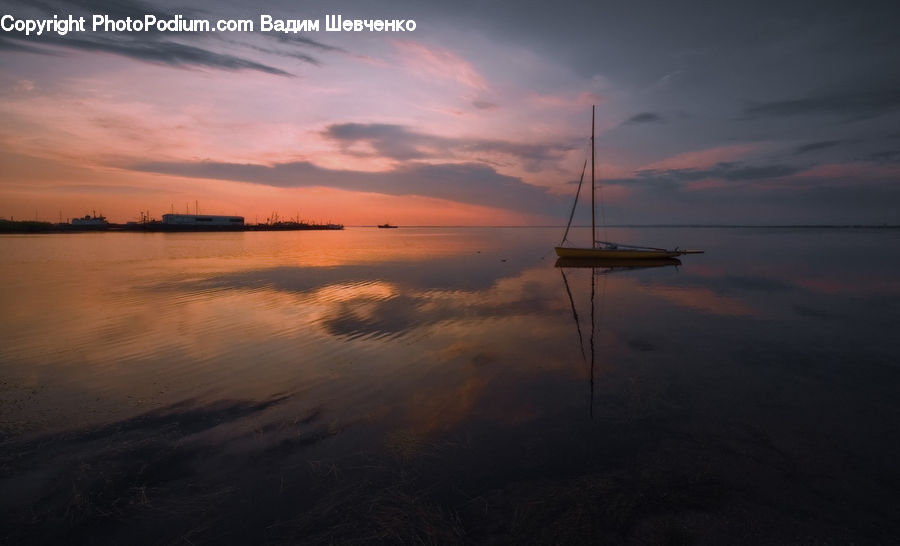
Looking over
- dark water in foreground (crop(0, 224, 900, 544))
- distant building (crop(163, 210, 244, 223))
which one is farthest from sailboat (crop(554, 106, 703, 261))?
distant building (crop(163, 210, 244, 223))

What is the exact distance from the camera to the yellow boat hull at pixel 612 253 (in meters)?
47.5

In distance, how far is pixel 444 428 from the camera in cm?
945

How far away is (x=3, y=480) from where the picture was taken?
7.29m

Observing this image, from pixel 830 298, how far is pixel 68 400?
41.0 meters

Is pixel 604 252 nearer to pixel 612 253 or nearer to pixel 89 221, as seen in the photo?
pixel 612 253

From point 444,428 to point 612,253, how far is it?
140ft

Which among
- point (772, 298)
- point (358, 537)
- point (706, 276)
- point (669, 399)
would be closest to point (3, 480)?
point (358, 537)

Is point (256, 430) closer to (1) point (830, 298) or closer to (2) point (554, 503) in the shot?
(2) point (554, 503)

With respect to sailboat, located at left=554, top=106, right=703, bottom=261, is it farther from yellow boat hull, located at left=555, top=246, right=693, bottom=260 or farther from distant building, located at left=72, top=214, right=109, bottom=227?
distant building, located at left=72, top=214, right=109, bottom=227

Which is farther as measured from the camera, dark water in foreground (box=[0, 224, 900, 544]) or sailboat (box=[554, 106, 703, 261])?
sailboat (box=[554, 106, 703, 261])

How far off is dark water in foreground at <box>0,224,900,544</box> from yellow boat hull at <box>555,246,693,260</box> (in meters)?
26.6

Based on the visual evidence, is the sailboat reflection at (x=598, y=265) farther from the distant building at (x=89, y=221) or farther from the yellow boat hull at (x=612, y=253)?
the distant building at (x=89, y=221)

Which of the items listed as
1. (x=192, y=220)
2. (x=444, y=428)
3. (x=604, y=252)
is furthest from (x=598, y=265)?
(x=192, y=220)

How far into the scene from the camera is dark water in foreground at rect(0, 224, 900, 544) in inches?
252
